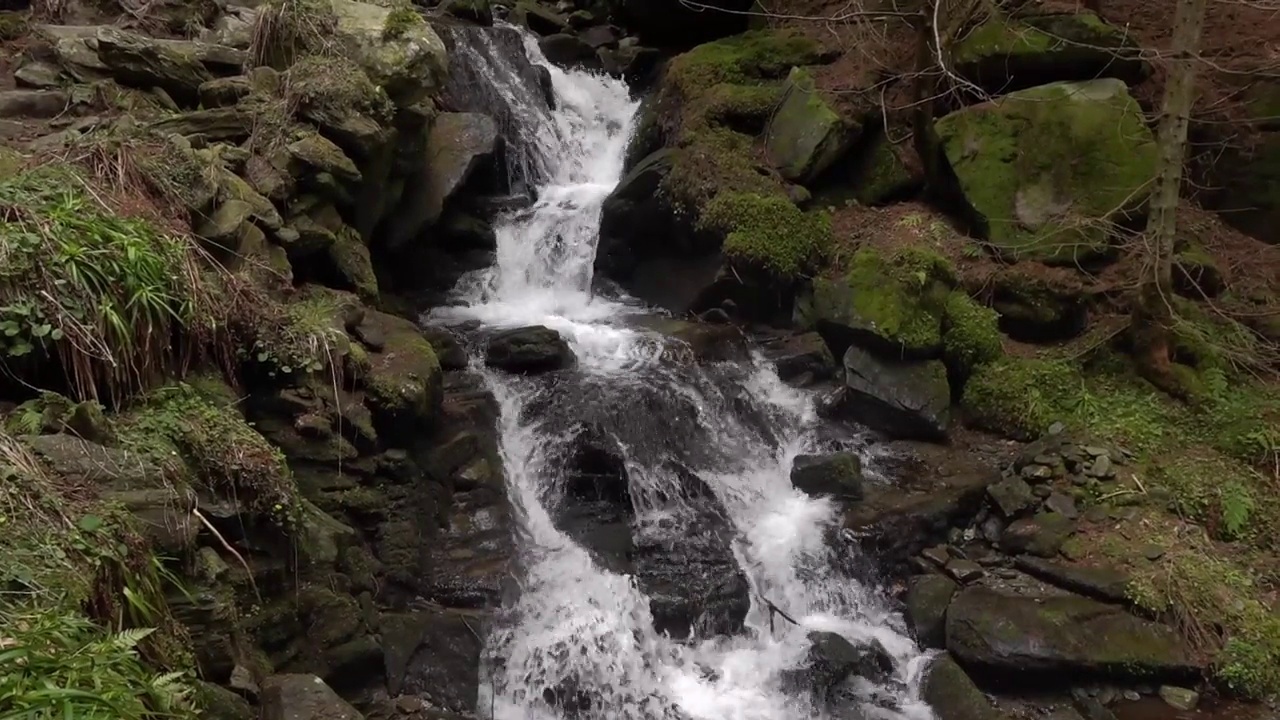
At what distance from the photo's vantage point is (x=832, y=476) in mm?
7676

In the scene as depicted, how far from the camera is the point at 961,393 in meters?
8.70

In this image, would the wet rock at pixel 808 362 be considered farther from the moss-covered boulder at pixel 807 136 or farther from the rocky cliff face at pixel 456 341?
the moss-covered boulder at pixel 807 136

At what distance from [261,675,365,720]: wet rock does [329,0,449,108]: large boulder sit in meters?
5.66

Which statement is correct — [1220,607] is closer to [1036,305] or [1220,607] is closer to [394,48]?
[1036,305]

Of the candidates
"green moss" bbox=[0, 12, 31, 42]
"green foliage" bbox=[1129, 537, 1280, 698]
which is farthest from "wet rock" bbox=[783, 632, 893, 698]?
"green moss" bbox=[0, 12, 31, 42]

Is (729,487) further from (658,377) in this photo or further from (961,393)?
(961,393)

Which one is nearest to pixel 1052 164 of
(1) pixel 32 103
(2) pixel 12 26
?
(1) pixel 32 103

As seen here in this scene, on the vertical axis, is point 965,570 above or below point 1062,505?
below

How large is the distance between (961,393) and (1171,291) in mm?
2052

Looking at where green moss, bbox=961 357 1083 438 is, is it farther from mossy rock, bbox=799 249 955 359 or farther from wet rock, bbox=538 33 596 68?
wet rock, bbox=538 33 596 68

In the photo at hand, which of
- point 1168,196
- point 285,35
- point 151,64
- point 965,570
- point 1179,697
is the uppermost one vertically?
point 285,35

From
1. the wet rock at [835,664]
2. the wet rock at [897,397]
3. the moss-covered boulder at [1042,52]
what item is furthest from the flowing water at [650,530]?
the moss-covered boulder at [1042,52]

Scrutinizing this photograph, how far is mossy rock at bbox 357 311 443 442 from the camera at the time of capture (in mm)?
6539

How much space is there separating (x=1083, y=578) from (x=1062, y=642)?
26.5 inches
